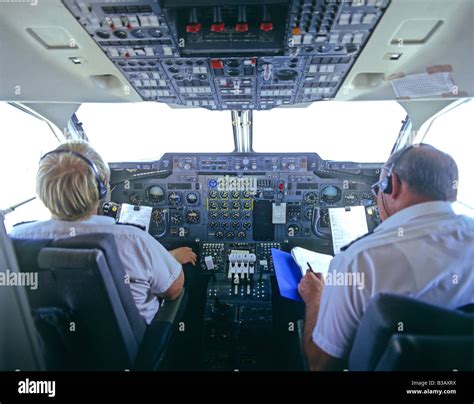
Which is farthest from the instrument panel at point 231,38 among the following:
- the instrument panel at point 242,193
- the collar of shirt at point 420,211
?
the instrument panel at point 242,193

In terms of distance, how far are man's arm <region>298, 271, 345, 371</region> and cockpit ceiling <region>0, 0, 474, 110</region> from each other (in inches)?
33.0

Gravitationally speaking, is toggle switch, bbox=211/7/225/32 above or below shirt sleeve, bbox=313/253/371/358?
above

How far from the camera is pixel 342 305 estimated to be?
938 millimetres

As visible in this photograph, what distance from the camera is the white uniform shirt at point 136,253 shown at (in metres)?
1.09

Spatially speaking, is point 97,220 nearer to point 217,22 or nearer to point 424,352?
point 217,22

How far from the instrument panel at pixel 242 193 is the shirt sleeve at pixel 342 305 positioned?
1.54 m

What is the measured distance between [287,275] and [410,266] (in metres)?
0.68

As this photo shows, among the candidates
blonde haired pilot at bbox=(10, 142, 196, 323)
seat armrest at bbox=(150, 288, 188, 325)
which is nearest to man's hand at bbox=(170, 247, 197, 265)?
seat armrest at bbox=(150, 288, 188, 325)

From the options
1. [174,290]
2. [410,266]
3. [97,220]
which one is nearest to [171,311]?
[174,290]

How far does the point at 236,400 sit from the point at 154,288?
573 mm

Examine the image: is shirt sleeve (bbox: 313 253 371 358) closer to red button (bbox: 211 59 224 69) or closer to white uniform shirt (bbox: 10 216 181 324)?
white uniform shirt (bbox: 10 216 181 324)

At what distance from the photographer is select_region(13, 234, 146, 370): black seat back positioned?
898mm

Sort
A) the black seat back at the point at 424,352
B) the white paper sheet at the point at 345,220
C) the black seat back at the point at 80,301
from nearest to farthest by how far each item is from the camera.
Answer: the black seat back at the point at 424,352 → the black seat back at the point at 80,301 → the white paper sheet at the point at 345,220

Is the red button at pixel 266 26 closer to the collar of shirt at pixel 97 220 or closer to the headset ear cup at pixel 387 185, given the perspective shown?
the headset ear cup at pixel 387 185
